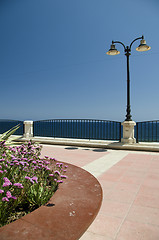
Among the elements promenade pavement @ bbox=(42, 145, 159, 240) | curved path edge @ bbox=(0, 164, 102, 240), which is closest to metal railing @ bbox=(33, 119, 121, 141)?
promenade pavement @ bbox=(42, 145, 159, 240)

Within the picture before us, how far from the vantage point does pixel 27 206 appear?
208 centimetres

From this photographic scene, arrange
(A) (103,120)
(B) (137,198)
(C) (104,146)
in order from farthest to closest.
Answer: (A) (103,120)
(C) (104,146)
(B) (137,198)

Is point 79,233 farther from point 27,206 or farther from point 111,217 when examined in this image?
point 111,217

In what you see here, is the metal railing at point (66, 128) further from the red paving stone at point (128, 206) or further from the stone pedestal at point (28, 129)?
the red paving stone at point (128, 206)

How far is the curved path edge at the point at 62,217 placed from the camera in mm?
1386

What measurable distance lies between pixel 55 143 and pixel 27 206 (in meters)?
7.18

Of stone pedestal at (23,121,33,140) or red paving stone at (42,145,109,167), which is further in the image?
stone pedestal at (23,121,33,140)

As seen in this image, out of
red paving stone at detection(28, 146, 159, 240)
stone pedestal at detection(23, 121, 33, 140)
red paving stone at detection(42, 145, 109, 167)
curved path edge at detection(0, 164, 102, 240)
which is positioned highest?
stone pedestal at detection(23, 121, 33, 140)

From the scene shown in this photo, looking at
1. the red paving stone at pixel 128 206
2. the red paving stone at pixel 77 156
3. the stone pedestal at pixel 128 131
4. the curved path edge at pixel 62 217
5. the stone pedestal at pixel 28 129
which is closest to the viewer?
the curved path edge at pixel 62 217

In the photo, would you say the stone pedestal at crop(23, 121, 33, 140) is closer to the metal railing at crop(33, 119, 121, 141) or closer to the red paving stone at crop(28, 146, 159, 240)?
the metal railing at crop(33, 119, 121, 141)

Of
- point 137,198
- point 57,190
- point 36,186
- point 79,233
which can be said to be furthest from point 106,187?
point 79,233

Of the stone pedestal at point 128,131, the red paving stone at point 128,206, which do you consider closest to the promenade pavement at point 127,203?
the red paving stone at point 128,206

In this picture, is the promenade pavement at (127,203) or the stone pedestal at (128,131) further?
the stone pedestal at (128,131)

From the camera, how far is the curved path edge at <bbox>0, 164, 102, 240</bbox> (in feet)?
4.55
